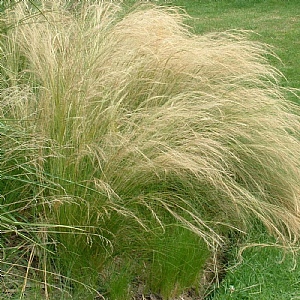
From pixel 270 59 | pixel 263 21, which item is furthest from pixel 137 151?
pixel 263 21

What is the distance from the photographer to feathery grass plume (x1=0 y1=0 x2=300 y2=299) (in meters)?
2.54

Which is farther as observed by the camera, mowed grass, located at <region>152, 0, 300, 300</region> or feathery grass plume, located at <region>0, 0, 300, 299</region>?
mowed grass, located at <region>152, 0, 300, 300</region>

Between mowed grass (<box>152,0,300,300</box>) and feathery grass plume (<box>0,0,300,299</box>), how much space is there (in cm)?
15

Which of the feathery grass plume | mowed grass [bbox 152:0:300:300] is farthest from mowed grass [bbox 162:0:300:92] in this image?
the feathery grass plume

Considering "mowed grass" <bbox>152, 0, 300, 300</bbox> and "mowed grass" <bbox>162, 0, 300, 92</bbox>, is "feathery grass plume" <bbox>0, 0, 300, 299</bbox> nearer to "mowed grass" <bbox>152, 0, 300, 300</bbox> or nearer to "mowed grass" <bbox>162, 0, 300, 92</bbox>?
"mowed grass" <bbox>152, 0, 300, 300</bbox>

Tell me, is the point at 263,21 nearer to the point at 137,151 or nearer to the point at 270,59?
the point at 270,59

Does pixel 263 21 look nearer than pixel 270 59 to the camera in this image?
No

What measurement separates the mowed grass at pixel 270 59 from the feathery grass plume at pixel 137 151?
0.50ft

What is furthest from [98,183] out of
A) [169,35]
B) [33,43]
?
[169,35]

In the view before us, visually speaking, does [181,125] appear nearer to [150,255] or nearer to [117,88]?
[117,88]

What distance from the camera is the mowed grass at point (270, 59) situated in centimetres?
270

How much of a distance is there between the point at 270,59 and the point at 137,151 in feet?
15.4

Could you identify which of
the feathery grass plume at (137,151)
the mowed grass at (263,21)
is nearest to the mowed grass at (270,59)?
the mowed grass at (263,21)

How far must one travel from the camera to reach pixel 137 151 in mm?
2598
